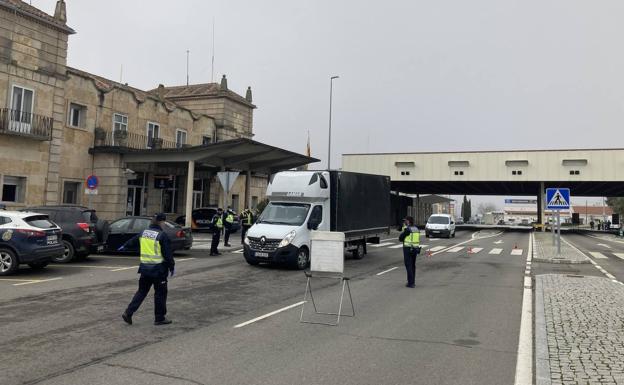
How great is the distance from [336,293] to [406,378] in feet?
18.2

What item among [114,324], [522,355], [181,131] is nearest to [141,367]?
[114,324]

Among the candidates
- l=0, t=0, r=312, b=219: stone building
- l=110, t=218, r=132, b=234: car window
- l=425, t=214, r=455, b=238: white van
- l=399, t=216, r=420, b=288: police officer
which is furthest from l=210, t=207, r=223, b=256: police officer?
l=425, t=214, r=455, b=238: white van

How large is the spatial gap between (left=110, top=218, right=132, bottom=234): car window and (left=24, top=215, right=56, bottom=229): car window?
175 inches

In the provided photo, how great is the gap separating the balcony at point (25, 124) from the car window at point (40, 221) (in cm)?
1197

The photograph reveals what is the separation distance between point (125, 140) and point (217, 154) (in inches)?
269

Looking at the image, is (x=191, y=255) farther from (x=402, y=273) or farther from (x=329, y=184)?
(x=402, y=273)

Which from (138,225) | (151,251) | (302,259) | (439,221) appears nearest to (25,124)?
(138,225)

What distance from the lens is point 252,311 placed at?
8570 mm

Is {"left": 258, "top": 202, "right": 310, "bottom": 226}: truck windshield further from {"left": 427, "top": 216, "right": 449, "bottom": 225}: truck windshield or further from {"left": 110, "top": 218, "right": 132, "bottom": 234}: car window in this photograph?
{"left": 427, "top": 216, "right": 449, "bottom": 225}: truck windshield

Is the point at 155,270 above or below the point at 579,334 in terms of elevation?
above

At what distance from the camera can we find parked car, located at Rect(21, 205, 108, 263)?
1468 centimetres

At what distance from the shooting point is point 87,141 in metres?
28.0

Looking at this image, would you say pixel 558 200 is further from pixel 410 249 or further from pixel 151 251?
pixel 151 251

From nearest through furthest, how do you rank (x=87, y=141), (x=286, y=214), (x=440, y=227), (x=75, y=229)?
1. (x=75, y=229)
2. (x=286, y=214)
3. (x=87, y=141)
4. (x=440, y=227)
